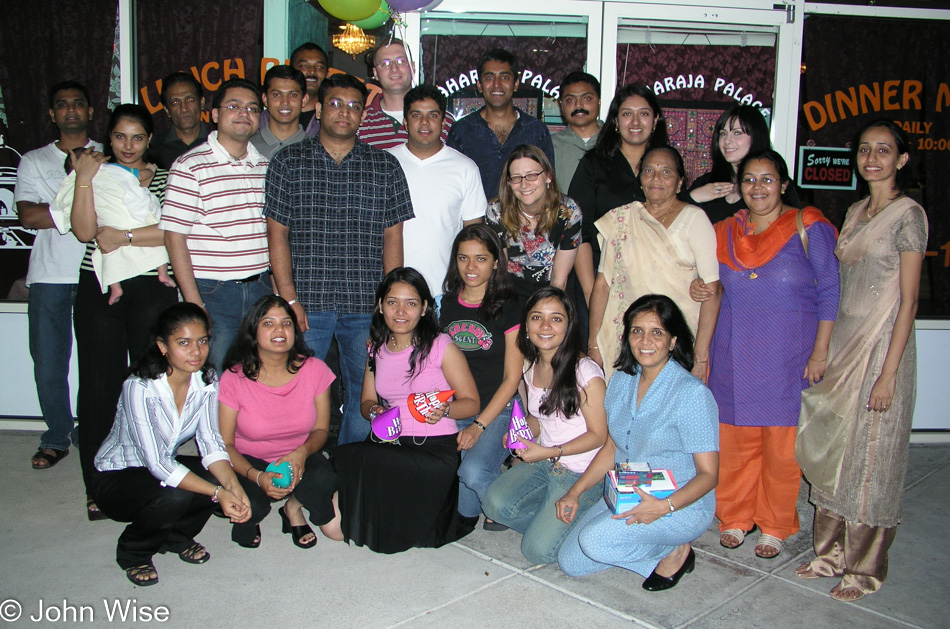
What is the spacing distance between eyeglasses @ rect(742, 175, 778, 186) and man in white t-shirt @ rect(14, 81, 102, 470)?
142 inches

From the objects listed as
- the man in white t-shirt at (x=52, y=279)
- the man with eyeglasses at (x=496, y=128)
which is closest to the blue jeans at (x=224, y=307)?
the man in white t-shirt at (x=52, y=279)

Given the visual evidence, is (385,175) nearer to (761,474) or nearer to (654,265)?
(654,265)

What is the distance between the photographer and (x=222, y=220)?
3.33 m

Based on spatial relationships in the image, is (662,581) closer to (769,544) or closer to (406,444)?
(769,544)

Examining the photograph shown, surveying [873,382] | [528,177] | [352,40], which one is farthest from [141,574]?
[352,40]

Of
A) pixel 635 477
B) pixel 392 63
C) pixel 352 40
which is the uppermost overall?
pixel 352 40

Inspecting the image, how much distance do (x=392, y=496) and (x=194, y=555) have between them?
0.86 meters

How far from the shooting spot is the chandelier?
711cm

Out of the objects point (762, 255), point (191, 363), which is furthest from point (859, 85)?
point (191, 363)

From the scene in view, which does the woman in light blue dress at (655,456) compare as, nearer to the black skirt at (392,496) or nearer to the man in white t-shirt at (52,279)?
the black skirt at (392,496)

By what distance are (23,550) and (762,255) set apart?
346 cm

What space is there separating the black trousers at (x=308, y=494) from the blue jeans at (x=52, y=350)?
1.79 metres

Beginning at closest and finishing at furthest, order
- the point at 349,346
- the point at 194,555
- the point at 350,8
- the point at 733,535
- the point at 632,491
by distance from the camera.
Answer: the point at 632,491
the point at 194,555
the point at 733,535
the point at 349,346
the point at 350,8

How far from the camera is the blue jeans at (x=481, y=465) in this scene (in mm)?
3152
